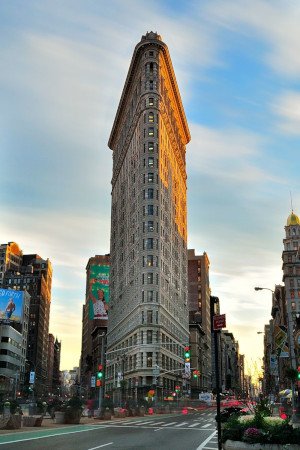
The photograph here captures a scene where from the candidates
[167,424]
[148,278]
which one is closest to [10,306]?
[148,278]

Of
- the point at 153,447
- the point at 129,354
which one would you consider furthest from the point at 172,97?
the point at 153,447

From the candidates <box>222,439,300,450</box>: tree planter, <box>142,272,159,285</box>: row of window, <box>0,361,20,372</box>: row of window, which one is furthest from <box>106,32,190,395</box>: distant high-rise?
<box>222,439,300,450</box>: tree planter

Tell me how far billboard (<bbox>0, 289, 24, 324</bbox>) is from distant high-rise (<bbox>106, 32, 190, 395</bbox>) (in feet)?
85.1

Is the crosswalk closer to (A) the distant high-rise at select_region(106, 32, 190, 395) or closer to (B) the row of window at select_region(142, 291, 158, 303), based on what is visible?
(A) the distant high-rise at select_region(106, 32, 190, 395)

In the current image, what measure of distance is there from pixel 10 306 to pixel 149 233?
42177mm

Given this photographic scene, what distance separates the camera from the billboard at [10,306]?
391 ft

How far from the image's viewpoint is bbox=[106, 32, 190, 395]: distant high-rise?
101 meters

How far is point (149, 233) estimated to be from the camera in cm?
10550

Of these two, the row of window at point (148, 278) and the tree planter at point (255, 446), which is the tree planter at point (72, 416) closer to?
the tree planter at point (255, 446)

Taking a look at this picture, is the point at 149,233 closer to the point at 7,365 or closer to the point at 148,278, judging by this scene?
the point at 148,278

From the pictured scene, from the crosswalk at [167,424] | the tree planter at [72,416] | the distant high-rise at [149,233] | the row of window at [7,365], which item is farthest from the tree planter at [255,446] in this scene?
the row of window at [7,365]

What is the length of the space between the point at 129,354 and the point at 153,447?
88.6 metres

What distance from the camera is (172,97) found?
139750 millimetres

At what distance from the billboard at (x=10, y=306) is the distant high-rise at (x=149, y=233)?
25.9 m
